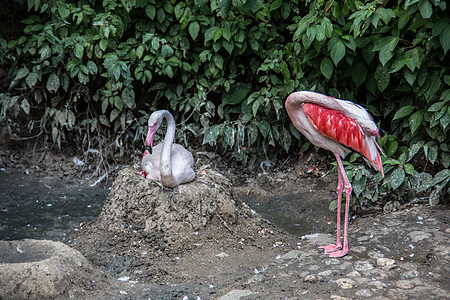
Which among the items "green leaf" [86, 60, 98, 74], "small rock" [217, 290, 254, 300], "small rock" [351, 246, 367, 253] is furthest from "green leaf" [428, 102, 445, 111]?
"green leaf" [86, 60, 98, 74]

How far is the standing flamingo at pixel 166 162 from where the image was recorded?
4754 mm

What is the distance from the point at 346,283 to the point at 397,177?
1730 mm

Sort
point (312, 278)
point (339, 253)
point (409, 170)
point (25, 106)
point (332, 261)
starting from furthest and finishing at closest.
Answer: point (25, 106), point (409, 170), point (339, 253), point (332, 261), point (312, 278)

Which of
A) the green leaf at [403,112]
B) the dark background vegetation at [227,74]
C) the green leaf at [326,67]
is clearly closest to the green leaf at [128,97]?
the dark background vegetation at [227,74]

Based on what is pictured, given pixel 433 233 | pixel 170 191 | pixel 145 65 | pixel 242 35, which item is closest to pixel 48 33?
pixel 145 65

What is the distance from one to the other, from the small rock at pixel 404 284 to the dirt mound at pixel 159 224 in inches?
61.2

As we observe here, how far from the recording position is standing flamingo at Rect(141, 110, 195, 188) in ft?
15.6

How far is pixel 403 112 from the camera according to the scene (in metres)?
5.47

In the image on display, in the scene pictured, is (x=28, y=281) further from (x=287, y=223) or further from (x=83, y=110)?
(x=83, y=110)

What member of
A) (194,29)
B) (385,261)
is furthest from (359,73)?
(385,261)

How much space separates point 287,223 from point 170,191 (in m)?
1.46

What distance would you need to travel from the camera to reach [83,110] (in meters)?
7.34

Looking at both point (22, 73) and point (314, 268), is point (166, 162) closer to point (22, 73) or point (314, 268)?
point (314, 268)

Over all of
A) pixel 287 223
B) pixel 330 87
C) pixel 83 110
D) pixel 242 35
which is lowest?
pixel 287 223
